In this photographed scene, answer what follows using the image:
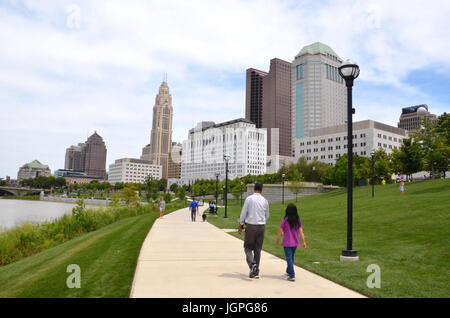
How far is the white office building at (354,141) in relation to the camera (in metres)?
122

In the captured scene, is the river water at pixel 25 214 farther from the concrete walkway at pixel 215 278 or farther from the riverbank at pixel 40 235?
the concrete walkway at pixel 215 278

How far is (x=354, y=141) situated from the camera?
4985 inches

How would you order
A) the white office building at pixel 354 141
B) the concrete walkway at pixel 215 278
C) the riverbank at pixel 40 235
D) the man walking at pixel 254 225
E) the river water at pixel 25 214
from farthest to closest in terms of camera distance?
the white office building at pixel 354 141 → the river water at pixel 25 214 → the riverbank at pixel 40 235 → the man walking at pixel 254 225 → the concrete walkway at pixel 215 278

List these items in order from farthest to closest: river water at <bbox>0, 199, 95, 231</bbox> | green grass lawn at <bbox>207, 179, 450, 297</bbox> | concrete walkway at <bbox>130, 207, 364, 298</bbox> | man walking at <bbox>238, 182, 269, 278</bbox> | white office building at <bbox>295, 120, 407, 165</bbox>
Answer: white office building at <bbox>295, 120, 407, 165</bbox>, river water at <bbox>0, 199, 95, 231</bbox>, man walking at <bbox>238, 182, 269, 278</bbox>, green grass lawn at <bbox>207, 179, 450, 297</bbox>, concrete walkway at <bbox>130, 207, 364, 298</bbox>

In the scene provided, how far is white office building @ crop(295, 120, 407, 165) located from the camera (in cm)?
12169

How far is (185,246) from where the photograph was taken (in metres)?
12.1

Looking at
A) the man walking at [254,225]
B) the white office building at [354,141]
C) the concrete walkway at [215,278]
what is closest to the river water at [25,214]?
the concrete walkway at [215,278]

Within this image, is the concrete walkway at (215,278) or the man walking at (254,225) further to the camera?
the man walking at (254,225)

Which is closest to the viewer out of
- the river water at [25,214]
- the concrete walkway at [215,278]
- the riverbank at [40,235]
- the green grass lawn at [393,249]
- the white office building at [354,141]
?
the concrete walkway at [215,278]

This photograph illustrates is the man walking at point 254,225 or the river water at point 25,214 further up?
the man walking at point 254,225

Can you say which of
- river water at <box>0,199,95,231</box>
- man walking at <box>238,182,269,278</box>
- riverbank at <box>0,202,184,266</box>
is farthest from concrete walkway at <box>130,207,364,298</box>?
river water at <box>0,199,95,231</box>

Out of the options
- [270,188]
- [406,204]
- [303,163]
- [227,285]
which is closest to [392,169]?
[270,188]

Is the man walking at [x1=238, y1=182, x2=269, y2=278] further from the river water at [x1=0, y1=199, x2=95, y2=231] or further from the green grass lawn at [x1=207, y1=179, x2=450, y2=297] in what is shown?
the river water at [x1=0, y1=199, x2=95, y2=231]
